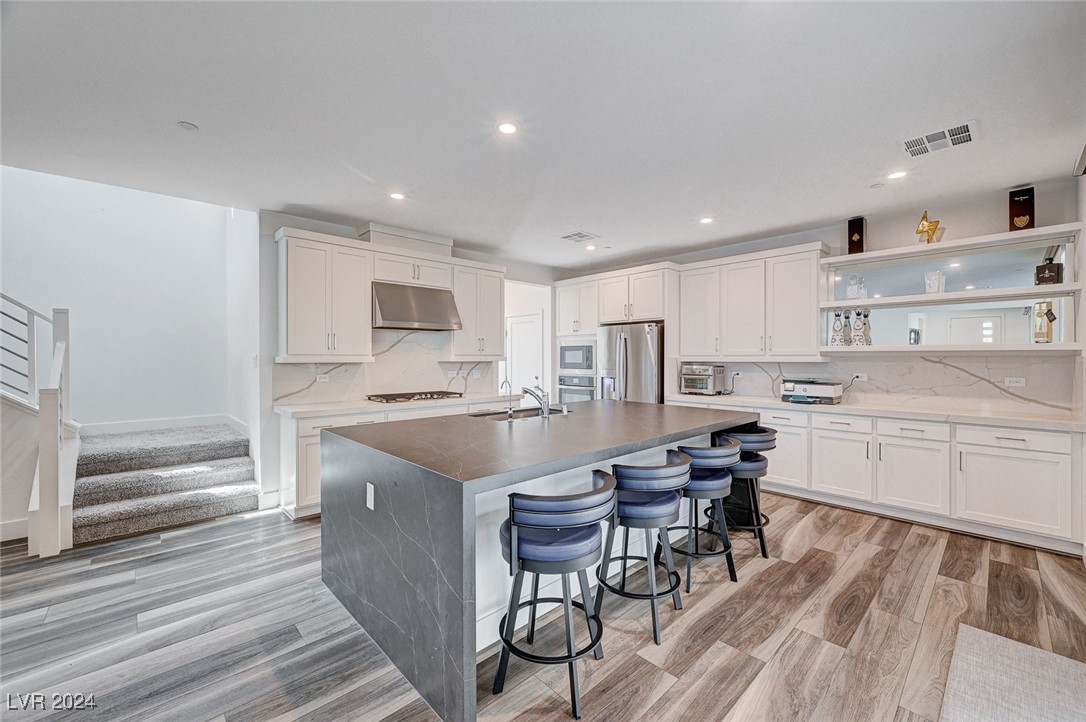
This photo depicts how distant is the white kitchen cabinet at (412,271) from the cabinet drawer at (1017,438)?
15.2ft

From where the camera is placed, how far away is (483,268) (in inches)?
203

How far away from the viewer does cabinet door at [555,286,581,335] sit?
6.19 meters

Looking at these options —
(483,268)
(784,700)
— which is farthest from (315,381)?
(784,700)

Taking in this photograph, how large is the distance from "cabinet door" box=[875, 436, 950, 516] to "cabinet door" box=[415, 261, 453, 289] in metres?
4.26

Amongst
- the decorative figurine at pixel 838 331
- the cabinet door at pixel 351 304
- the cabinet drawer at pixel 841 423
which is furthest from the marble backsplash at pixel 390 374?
the decorative figurine at pixel 838 331

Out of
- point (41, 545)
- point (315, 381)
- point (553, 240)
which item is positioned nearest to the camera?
point (41, 545)

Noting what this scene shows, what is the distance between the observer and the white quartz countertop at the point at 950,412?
308 centimetres

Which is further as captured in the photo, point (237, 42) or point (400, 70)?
point (400, 70)

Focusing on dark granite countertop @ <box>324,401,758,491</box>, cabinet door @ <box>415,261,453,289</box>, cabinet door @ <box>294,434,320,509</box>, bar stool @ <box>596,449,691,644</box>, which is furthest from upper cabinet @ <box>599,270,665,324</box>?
cabinet door @ <box>294,434,320,509</box>

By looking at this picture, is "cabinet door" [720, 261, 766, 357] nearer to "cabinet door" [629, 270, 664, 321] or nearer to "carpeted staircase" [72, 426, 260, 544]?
"cabinet door" [629, 270, 664, 321]

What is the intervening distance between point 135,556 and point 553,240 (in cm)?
435

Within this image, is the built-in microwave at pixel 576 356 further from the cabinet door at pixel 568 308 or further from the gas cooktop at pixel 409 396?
the gas cooktop at pixel 409 396

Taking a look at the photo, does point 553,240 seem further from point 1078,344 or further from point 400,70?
point 1078,344

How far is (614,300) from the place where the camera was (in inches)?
225
